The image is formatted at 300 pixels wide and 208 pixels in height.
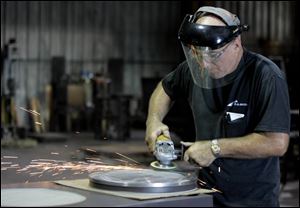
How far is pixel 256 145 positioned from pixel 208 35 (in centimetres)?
45

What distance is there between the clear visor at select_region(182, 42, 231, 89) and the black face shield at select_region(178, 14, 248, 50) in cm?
4

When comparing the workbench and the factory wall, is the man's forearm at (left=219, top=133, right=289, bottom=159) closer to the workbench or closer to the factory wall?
the workbench

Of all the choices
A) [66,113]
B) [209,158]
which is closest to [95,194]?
[209,158]

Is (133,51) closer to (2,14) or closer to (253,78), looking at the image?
(2,14)

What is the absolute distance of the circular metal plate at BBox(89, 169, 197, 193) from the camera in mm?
1705

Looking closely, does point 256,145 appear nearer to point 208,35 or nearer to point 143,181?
point 208,35

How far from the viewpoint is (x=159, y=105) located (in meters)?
2.75

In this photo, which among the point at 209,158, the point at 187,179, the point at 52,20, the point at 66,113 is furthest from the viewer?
the point at 52,20

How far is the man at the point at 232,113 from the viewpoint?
7.19ft

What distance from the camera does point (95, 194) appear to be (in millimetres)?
1702

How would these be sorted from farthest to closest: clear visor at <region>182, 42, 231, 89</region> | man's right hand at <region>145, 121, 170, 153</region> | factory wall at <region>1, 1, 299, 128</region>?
factory wall at <region>1, 1, 299, 128</region> → man's right hand at <region>145, 121, 170, 153</region> → clear visor at <region>182, 42, 231, 89</region>

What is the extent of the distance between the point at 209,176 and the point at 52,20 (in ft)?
30.6

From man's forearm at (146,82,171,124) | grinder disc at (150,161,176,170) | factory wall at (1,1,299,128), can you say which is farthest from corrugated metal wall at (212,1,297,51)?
grinder disc at (150,161,176,170)

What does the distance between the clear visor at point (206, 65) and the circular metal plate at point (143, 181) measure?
0.50 m
